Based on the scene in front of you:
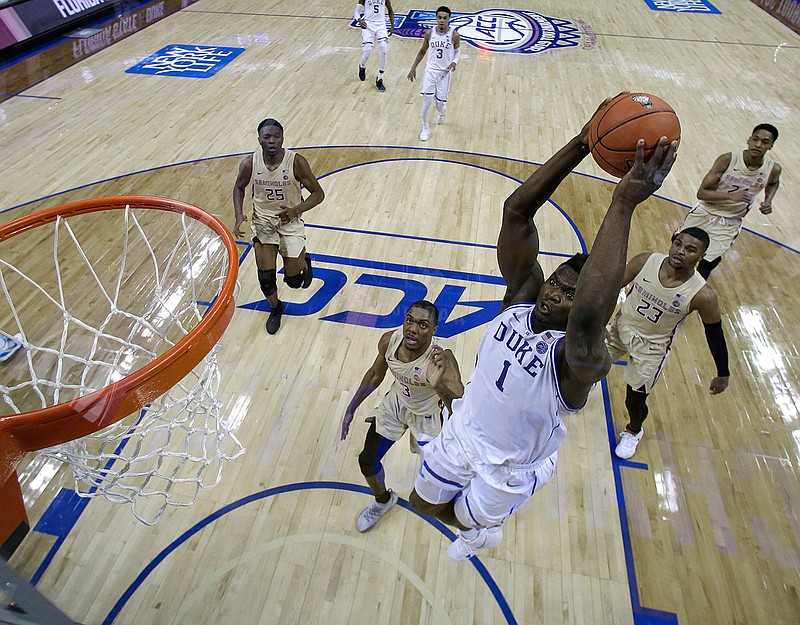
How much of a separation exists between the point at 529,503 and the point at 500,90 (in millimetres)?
7310

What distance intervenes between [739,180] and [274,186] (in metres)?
3.52

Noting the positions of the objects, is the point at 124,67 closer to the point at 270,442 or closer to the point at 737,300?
the point at 270,442

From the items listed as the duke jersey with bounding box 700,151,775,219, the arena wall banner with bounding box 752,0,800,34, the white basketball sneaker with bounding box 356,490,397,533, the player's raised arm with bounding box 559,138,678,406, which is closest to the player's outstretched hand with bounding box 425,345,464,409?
the white basketball sneaker with bounding box 356,490,397,533

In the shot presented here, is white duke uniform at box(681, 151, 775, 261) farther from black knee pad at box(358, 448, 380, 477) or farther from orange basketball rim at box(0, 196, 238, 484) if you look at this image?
orange basketball rim at box(0, 196, 238, 484)

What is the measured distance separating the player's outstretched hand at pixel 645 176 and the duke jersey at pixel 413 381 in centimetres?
146

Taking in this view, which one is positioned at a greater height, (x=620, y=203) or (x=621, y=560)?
(x=620, y=203)

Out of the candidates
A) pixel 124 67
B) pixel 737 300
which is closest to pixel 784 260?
pixel 737 300

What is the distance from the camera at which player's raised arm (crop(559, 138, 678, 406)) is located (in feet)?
4.76

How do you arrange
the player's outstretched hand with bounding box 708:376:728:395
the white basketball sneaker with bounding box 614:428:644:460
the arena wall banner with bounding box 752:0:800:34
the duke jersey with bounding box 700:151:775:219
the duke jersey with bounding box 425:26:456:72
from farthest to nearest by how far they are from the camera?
1. the arena wall banner with bounding box 752:0:800:34
2. the duke jersey with bounding box 425:26:456:72
3. the duke jersey with bounding box 700:151:775:219
4. the white basketball sneaker with bounding box 614:428:644:460
5. the player's outstretched hand with bounding box 708:376:728:395

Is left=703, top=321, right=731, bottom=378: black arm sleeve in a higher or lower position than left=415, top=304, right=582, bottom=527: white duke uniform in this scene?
lower

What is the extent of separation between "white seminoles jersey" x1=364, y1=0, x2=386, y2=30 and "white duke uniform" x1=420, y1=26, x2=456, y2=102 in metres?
1.93

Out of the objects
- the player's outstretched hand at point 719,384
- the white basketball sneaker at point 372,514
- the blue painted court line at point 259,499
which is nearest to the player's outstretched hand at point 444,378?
the white basketball sneaker at point 372,514

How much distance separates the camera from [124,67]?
930 centimetres

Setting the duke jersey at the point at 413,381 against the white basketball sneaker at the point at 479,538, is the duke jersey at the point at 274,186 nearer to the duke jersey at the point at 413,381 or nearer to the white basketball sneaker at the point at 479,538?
the duke jersey at the point at 413,381
